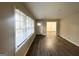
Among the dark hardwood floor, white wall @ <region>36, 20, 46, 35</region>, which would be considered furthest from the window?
white wall @ <region>36, 20, 46, 35</region>

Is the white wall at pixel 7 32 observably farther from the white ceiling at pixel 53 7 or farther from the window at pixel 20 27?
the white ceiling at pixel 53 7

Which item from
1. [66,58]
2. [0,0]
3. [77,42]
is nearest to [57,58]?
[66,58]

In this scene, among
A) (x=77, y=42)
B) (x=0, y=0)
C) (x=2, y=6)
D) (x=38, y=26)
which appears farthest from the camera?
(x=38, y=26)

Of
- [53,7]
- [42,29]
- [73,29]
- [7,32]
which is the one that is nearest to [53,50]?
[53,7]

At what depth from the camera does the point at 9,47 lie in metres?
2.14

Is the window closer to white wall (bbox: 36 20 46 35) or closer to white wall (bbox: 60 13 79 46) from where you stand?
white wall (bbox: 60 13 79 46)

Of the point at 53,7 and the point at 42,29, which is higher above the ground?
the point at 53,7

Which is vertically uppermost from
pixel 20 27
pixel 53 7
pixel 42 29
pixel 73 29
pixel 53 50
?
pixel 53 7

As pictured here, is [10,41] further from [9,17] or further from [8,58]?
[8,58]

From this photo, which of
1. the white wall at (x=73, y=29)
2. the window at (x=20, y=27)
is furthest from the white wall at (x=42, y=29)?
the window at (x=20, y=27)

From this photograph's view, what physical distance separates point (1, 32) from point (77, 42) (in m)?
4.18

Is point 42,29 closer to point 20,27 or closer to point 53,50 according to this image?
point 53,50

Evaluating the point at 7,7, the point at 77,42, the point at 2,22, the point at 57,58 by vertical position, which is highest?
the point at 7,7

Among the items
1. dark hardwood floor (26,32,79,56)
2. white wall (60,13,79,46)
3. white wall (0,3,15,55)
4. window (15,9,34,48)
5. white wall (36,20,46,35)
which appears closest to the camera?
white wall (0,3,15,55)
